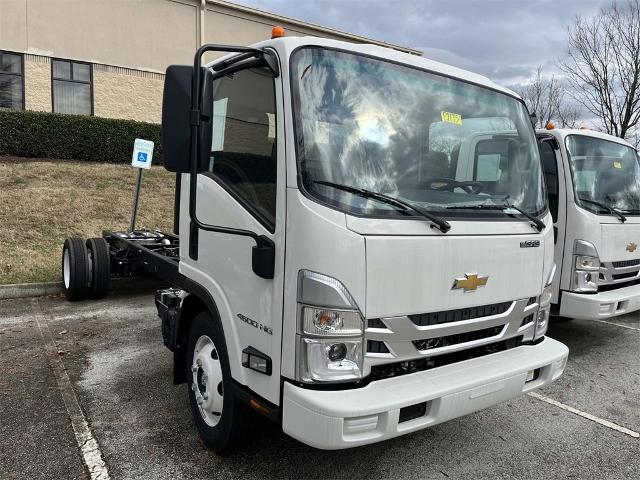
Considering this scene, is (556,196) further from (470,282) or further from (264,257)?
(264,257)

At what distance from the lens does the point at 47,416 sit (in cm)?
354

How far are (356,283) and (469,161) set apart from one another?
123 centimetres

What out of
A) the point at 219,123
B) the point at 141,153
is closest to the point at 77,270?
the point at 141,153

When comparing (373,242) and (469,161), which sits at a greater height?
(469,161)

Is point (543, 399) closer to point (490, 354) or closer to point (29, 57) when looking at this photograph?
point (490, 354)

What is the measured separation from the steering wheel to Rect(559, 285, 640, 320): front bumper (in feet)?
8.40

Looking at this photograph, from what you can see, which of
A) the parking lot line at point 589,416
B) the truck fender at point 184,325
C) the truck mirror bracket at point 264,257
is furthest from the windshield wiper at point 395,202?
the parking lot line at point 589,416

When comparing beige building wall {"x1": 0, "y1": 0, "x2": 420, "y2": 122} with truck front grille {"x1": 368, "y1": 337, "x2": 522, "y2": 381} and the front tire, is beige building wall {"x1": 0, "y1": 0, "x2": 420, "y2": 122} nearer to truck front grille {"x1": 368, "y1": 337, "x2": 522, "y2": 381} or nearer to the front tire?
the front tire

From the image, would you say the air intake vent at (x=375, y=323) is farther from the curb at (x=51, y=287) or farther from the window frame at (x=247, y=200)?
the curb at (x=51, y=287)

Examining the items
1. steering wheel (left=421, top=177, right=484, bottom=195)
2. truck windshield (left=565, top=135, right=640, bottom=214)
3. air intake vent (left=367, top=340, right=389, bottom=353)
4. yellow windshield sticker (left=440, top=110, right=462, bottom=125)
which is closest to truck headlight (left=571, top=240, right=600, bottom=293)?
truck windshield (left=565, top=135, right=640, bottom=214)

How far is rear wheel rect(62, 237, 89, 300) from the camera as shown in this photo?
6.47 metres

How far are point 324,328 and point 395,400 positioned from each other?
0.45 metres

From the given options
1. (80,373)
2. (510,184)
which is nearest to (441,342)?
(510,184)

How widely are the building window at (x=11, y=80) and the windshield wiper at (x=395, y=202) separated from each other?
1623 centimetres
